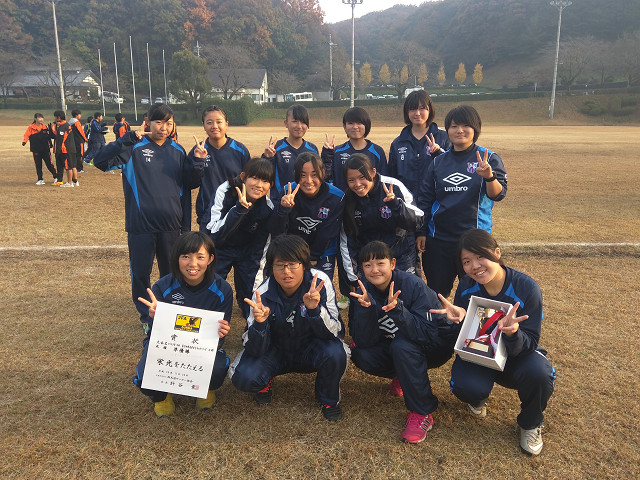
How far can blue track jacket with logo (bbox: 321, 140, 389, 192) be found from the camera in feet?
14.4

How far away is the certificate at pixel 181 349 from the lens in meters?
2.80

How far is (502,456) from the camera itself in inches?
98.8

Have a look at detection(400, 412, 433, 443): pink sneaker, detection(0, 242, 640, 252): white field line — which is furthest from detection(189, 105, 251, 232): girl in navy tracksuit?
detection(0, 242, 640, 252): white field line

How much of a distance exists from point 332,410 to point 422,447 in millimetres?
581

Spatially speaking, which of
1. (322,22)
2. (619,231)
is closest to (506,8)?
(322,22)

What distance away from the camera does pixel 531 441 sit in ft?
8.36

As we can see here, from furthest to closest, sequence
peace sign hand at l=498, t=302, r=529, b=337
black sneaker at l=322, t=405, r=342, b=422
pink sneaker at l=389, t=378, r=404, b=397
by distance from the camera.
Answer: pink sneaker at l=389, t=378, r=404, b=397, black sneaker at l=322, t=405, r=342, b=422, peace sign hand at l=498, t=302, r=529, b=337

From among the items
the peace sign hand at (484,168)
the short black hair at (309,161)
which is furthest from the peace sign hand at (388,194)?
the peace sign hand at (484,168)

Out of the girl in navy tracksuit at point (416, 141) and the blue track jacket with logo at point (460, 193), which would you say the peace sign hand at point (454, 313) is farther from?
the girl in navy tracksuit at point (416, 141)

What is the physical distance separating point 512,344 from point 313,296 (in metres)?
1.14

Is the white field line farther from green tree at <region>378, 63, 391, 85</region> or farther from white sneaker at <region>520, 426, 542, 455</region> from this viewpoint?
green tree at <region>378, 63, 391, 85</region>

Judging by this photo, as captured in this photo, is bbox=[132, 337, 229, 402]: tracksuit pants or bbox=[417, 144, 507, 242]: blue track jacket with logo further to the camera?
bbox=[417, 144, 507, 242]: blue track jacket with logo

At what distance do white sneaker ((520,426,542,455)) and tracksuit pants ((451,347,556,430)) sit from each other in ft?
0.10

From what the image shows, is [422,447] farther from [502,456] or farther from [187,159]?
[187,159]
